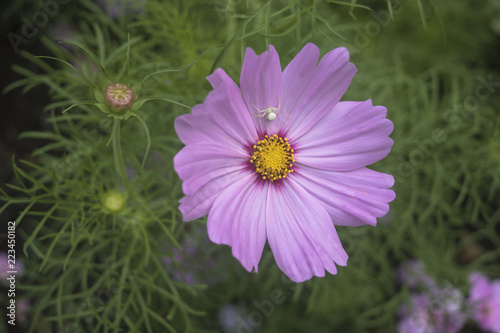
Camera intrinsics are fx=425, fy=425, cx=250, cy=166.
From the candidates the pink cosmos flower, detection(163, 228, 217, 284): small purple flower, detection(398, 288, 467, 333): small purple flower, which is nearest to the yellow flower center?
the pink cosmos flower

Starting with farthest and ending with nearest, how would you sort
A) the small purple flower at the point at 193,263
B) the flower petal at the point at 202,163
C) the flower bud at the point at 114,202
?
the small purple flower at the point at 193,263 < the flower bud at the point at 114,202 < the flower petal at the point at 202,163

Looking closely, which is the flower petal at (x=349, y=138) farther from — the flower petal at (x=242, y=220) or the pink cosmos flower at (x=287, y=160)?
the flower petal at (x=242, y=220)

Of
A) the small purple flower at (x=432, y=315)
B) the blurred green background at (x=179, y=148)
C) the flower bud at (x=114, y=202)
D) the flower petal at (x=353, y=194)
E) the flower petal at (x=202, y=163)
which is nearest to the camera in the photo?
the flower petal at (x=202, y=163)

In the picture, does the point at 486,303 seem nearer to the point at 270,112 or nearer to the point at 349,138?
the point at 349,138

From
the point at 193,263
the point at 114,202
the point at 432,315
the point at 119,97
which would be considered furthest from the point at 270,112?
the point at 432,315

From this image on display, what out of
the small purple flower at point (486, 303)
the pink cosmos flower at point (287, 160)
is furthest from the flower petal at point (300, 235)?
the small purple flower at point (486, 303)

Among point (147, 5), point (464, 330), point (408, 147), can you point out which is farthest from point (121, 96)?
point (464, 330)

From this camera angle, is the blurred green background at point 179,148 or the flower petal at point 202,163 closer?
the flower petal at point 202,163
